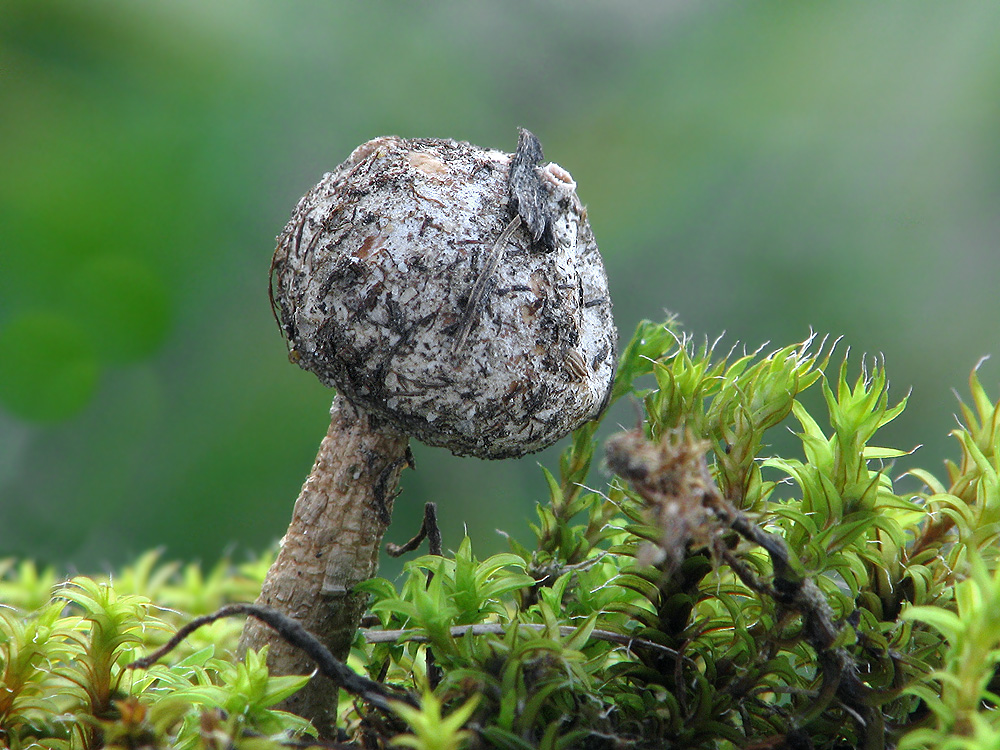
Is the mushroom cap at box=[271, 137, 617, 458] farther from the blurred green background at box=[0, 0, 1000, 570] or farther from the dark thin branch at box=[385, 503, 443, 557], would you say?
the blurred green background at box=[0, 0, 1000, 570]

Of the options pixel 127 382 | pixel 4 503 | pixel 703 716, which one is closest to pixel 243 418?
pixel 127 382

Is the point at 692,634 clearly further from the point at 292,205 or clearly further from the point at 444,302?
the point at 292,205

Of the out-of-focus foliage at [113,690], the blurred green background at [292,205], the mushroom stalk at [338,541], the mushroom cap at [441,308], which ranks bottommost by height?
the out-of-focus foliage at [113,690]

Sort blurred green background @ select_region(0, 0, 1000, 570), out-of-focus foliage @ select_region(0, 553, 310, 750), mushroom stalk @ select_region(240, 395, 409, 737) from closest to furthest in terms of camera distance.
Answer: out-of-focus foliage @ select_region(0, 553, 310, 750)
mushroom stalk @ select_region(240, 395, 409, 737)
blurred green background @ select_region(0, 0, 1000, 570)

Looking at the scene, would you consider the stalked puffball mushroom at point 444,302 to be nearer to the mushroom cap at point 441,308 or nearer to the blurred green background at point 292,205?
the mushroom cap at point 441,308

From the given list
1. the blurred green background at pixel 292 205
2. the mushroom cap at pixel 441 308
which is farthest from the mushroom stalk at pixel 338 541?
the blurred green background at pixel 292 205

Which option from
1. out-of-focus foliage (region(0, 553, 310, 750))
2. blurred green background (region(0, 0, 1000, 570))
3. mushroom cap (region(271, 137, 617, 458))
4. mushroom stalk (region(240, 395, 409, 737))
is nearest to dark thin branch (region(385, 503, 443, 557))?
mushroom stalk (region(240, 395, 409, 737))
